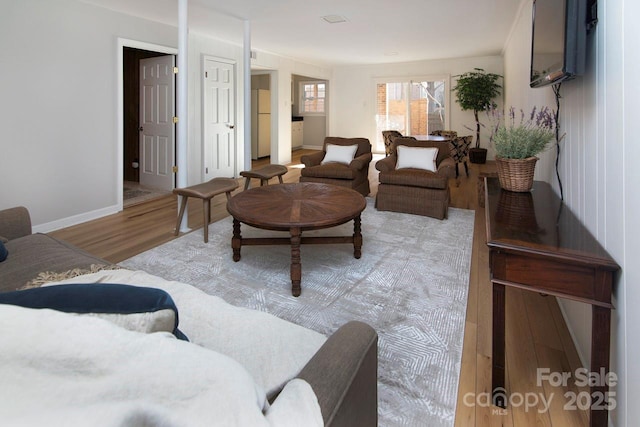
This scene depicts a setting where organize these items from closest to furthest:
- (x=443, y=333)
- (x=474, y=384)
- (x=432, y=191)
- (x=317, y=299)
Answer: (x=474, y=384)
(x=443, y=333)
(x=317, y=299)
(x=432, y=191)

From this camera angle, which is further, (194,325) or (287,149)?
(287,149)

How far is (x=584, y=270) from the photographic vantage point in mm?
1248

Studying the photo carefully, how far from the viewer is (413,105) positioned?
9938mm

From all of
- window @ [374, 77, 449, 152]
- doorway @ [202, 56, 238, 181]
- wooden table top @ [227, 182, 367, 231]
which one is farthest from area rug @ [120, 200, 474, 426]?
window @ [374, 77, 449, 152]

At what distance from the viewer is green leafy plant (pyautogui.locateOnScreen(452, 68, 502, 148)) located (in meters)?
8.23

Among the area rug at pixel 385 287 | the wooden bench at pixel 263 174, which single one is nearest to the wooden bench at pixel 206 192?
the area rug at pixel 385 287

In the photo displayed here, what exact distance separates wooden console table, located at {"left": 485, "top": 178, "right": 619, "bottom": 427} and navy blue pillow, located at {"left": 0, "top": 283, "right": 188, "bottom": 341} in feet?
3.80

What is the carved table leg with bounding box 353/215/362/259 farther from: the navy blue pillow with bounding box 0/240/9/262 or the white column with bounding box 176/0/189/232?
the navy blue pillow with bounding box 0/240/9/262

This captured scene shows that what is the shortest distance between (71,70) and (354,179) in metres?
3.34

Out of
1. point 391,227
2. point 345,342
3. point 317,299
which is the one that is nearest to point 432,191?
point 391,227

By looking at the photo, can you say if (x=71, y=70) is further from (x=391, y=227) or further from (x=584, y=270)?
(x=584, y=270)

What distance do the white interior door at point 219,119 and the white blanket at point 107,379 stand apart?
18.7ft

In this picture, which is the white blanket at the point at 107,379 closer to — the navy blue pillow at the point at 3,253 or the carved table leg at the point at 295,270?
the navy blue pillow at the point at 3,253

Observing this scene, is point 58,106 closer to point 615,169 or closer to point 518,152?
point 518,152
